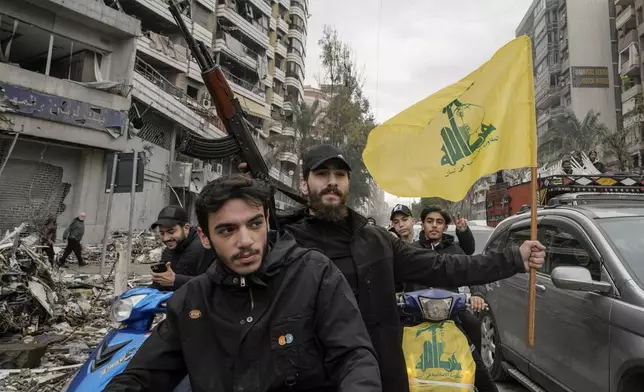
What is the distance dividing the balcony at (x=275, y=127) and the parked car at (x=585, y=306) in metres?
35.8

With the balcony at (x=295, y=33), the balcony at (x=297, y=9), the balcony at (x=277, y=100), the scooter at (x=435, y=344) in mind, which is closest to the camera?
the scooter at (x=435, y=344)

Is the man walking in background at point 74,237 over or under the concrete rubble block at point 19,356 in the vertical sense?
over

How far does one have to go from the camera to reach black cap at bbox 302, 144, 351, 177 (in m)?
2.26

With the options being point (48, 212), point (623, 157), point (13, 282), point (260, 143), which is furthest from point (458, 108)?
point (260, 143)

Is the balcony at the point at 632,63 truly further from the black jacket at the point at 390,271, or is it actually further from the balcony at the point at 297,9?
the black jacket at the point at 390,271

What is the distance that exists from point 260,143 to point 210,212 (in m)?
34.1

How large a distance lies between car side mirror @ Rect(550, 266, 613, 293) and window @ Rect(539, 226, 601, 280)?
0.22m

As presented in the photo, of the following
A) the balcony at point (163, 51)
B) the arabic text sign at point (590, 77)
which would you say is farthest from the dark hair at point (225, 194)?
the arabic text sign at point (590, 77)

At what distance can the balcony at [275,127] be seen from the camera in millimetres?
38706

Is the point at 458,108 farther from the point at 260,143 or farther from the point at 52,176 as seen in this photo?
the point at 260,143

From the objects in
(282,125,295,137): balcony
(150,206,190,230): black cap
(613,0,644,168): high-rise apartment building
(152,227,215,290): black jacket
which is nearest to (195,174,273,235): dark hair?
(152,227,215,290): black jacket

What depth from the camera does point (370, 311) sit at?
2.05m

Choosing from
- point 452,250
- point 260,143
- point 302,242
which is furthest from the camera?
point 260,143

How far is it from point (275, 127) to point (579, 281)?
37.7 meters
